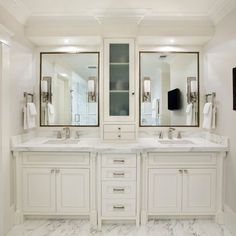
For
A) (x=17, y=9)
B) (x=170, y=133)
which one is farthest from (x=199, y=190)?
(x=17, y=9)

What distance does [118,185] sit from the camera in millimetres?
2670

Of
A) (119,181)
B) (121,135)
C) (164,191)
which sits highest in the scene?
(121,135)

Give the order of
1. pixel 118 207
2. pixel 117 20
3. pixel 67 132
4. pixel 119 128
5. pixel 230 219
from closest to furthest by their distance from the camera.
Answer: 1. pixel 230 219
2. pixel 118 207
3. pixel 117 20
4. pixel 119 128
5. pixel 67 132

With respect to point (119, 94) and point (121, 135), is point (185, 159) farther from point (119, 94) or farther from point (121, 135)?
point (119, 94)

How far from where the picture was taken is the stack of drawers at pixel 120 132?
2971 mm

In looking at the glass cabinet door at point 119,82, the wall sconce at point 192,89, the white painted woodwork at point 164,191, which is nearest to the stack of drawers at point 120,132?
the glass cabinet door at point 119,82

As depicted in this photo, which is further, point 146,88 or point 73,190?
point 146,88

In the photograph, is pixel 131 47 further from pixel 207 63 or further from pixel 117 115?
pixel 207 63

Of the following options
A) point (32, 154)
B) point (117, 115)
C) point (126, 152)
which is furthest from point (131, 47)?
point (32, 154)

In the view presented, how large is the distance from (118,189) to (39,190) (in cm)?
88

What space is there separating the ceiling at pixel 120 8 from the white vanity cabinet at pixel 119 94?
38cm

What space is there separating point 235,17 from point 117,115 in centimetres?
160

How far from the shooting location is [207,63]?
10.4ft

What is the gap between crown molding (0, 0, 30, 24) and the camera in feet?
8.05
